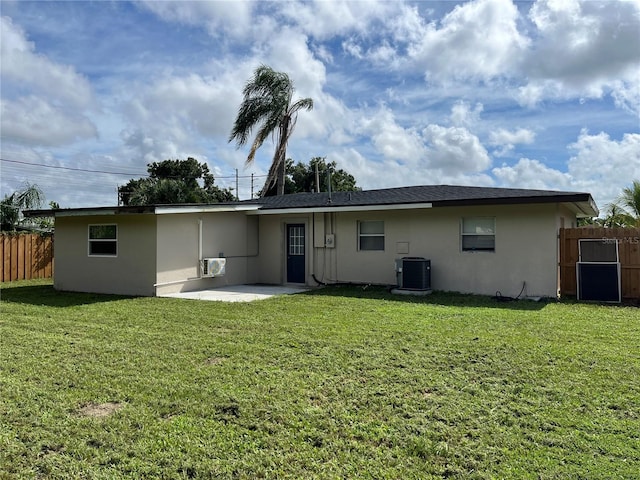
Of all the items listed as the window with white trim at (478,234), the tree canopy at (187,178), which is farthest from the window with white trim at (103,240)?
the tree canopy at (187,178)

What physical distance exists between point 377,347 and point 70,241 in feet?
34.1

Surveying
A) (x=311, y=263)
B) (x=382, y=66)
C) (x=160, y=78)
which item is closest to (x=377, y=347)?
(x=311, y=263)

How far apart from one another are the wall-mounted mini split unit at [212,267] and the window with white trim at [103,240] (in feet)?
7.48

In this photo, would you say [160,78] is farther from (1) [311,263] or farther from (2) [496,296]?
(2) [496,296]

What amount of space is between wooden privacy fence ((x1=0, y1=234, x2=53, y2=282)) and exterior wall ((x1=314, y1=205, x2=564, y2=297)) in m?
10.2

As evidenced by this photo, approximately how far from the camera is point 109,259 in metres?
12.1

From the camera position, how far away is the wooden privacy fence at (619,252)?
10.2 m

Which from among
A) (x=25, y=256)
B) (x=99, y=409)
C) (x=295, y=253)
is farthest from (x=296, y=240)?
(x=99, y=409)

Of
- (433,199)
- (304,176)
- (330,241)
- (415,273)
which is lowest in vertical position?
(415,273)


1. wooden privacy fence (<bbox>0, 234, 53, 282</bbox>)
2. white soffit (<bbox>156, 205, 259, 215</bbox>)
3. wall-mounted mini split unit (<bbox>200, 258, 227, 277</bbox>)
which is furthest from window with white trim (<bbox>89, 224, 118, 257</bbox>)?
wooden privacy fence (<bbox>0, 234, 53, 282</bbox>)

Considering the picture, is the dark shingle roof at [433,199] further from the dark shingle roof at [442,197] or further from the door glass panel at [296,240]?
the door glass panel at [296,240]

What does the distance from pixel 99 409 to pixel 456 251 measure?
9.61 meters

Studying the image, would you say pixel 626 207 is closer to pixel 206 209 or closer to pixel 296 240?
pixel 296 240

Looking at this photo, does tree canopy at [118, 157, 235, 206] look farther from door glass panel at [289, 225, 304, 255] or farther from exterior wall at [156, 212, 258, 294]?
door glass panel at [289, 225, 304, 255]
